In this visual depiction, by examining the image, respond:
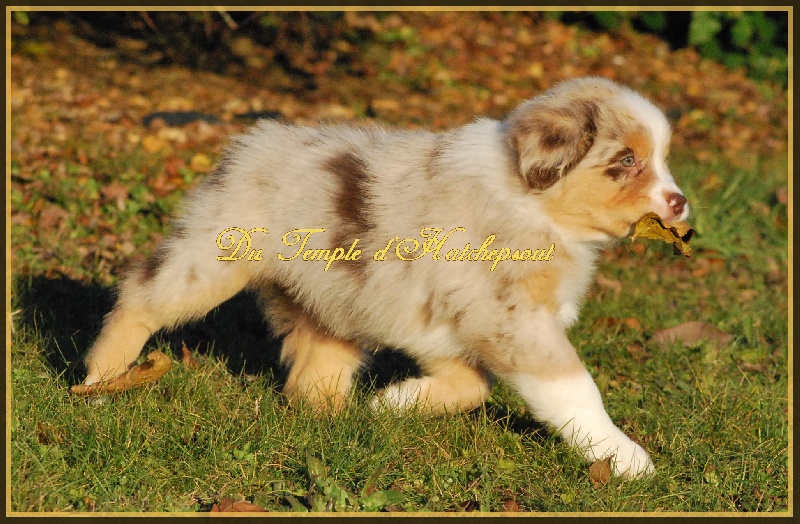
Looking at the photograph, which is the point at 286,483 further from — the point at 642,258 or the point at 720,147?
the point at 720,147

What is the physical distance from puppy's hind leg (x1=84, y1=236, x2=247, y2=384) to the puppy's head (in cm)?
133

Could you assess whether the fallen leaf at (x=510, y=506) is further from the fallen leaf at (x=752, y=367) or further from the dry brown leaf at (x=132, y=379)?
the fallen leaf at (x=752, y=367)

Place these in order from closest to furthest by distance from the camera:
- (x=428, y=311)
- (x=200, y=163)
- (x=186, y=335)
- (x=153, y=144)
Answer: (x=428, y=311), (x=186, y=335), (x=200, y=163), (x=153, y=144)

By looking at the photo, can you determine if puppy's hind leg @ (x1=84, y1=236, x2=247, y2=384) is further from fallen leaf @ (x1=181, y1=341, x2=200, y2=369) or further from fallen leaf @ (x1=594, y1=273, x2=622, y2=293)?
fallen leaf @ (x1=594, y1=273, x2=622, y2=293)

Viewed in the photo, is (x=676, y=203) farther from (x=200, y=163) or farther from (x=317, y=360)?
(x=200, y=163)

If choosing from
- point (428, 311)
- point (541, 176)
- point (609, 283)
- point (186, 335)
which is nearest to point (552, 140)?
point (541, 176)

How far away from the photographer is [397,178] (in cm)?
401

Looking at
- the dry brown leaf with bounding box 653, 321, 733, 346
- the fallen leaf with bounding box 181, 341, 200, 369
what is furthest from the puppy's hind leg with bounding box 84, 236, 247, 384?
the dry brown leaf with bounding box 653, 321, 733, 346

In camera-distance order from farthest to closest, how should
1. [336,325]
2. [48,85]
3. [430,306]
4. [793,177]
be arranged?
[48,85]
[793,177]
[336,325]
[430,306]

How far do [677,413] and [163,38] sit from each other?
660cm

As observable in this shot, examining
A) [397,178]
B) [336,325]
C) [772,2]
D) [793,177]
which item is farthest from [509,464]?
[772,2]

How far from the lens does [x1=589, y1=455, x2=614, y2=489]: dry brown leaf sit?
379cm

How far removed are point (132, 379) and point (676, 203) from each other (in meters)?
2.30

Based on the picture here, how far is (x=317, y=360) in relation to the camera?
177 inches
